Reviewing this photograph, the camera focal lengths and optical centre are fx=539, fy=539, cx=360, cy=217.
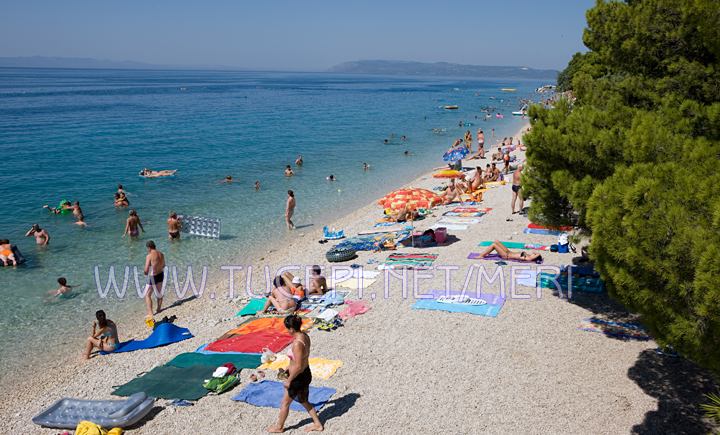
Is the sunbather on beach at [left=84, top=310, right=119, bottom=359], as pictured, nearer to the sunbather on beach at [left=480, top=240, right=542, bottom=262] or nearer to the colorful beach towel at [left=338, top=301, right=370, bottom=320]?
the colorful beach towel at [left=338, top=301, right=370, bottom=320]

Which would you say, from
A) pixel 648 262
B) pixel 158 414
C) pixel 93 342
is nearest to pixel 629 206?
pixel 648 262

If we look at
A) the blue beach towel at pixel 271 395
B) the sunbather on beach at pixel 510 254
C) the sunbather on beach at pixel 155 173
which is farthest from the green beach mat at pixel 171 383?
the sunbather on beach at pixel 155 173

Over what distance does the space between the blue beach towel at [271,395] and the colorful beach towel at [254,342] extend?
119 centimetres

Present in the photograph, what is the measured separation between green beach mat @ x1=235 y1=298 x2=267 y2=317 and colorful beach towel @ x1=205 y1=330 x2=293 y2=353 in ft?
4.67

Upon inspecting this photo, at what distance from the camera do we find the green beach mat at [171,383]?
766 cm

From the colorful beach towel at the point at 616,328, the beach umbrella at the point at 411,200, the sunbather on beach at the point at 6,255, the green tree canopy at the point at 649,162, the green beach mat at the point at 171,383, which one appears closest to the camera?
the green tree canopy at the point at 649,162

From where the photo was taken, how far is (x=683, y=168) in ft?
17.0

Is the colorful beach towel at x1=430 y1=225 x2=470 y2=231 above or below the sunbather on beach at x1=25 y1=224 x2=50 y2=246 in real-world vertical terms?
above

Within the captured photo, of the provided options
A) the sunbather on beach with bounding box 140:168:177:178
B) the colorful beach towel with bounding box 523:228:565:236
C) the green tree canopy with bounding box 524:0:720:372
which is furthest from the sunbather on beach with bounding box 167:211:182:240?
the green tree canopy with bounding box 524:0:720:372

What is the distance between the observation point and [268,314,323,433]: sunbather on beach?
6332 mm

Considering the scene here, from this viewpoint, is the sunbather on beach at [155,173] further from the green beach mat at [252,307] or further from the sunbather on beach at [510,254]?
the sunbather on beach at [510,254]

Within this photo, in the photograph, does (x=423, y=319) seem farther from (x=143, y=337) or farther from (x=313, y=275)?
(x=143, y=337)

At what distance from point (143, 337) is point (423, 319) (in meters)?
5.58

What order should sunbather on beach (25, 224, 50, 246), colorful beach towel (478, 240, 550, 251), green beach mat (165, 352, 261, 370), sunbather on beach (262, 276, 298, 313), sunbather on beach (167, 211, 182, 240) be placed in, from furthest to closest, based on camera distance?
sunbather on beach (167, 211, 182, 240)
sunbather on beach (25, 224, 50, 246)
colorful beach towel (478, 240, 550, 251)
sunbather on beach (262, 276, 298, 313)
green beach mat (165, 352, 261, 370)
